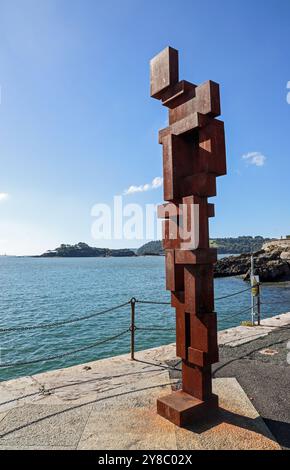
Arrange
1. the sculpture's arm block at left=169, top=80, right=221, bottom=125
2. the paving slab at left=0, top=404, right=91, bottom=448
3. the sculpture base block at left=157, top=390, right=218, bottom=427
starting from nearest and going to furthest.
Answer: the paving slab at left=0, top=404, right=91, bottom=448 < the sculpture base block at left=157, top=390, right=218, bottom=427 < the sculpture's arm block at left=169, top=80, right=221, bottom=125

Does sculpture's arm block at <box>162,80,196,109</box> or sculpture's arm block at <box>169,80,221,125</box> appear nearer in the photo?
sculpture's arm block at <box>169,80,221,125</box>

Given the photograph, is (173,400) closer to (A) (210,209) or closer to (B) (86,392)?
(B) (86,392)

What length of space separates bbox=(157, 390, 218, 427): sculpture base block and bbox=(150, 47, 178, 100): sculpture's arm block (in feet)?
14.2

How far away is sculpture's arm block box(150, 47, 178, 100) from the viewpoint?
4.43 metres

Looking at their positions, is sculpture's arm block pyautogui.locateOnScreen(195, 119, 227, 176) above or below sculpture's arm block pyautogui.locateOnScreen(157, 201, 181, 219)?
above

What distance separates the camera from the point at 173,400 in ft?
13.5

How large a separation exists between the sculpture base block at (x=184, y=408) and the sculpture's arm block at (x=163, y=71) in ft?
14.2

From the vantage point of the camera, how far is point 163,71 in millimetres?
4527

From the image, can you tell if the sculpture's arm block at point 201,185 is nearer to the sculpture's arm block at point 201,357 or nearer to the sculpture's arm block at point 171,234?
Result: the sculpture's arm block at point 171,234

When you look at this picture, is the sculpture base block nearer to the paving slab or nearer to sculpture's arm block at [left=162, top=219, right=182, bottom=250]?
the paving slab

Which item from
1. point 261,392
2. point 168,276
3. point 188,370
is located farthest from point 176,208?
point 261,392

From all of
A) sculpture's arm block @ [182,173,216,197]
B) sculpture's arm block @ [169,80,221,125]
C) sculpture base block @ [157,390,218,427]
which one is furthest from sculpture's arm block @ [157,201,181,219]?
sculpture base block @ [157,390,218,427]
